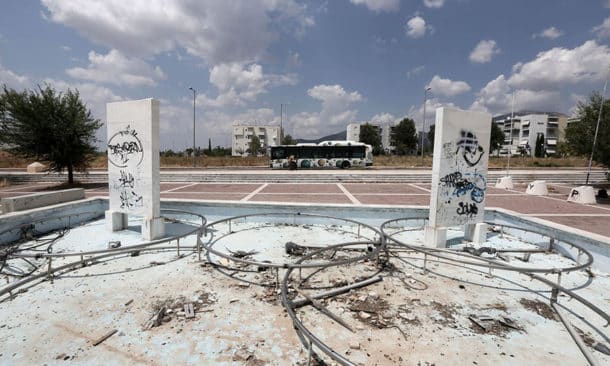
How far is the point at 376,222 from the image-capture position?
9.89 m

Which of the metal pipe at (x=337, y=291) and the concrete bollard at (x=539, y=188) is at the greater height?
the concrete bollard at (x=539, y=188)

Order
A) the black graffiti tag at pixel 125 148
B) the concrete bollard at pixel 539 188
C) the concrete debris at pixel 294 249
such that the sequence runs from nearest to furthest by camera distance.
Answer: the concrete debris at pixel 294 249 < the black graffiti tag at pixel 125 148 < the concrete bollard at pixel 539 188

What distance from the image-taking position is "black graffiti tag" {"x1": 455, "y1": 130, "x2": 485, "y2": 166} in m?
7.35

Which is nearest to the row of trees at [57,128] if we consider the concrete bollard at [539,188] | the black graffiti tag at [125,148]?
the concrete bollard at [539,188]

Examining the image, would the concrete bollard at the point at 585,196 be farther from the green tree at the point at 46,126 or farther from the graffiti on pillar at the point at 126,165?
the green tree at the point at 46,126

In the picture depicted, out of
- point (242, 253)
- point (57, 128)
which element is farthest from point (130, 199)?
point (57, 128)

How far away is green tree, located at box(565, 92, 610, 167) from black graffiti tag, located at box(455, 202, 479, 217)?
13237mm

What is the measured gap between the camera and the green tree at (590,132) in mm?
14990

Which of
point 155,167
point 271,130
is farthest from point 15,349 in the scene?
point 271,130

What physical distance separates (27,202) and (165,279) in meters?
7.18

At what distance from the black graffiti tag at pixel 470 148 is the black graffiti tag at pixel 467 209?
44.0 inches

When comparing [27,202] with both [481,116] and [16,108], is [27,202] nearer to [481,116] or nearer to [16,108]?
[16,108]

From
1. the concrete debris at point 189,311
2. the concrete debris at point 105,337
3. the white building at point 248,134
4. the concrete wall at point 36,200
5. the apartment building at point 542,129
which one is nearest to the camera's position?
the concrete debris at point 105,337

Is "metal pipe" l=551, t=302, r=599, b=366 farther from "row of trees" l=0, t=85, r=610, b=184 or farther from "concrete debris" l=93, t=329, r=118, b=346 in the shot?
"row of trees" l=0, t=85, r=610, b=184
